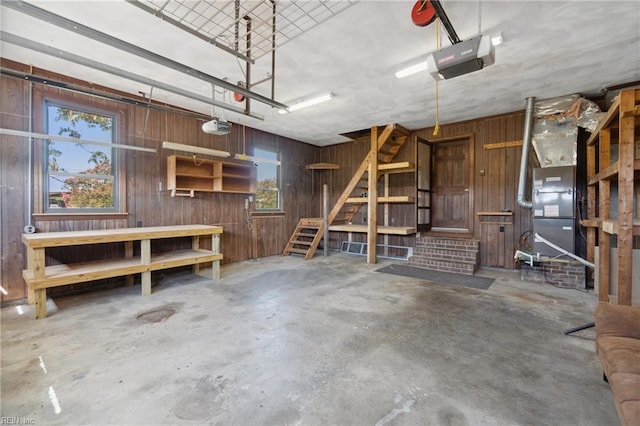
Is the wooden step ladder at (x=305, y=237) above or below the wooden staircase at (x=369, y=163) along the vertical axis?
below

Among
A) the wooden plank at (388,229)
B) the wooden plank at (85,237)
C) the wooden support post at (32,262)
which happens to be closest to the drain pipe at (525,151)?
the wooden plank at (388,229)

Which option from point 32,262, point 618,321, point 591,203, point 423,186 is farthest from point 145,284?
point 591,203

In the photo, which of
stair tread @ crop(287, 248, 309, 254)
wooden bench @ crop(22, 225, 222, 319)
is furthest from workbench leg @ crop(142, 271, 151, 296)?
stair tread @ crop(287, 248, 309, 254)

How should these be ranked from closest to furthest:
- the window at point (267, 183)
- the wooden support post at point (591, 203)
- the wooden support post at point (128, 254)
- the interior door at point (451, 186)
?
1. the wooden support post at point (591, 203)
2. the wooden support post at point (128, 254)
3. the interior door at point (451, 186)
4. the window at point (267, 183)

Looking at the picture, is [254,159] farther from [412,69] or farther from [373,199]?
[412,69]

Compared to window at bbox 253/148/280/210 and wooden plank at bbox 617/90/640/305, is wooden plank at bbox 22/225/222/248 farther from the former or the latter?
wooden plank at bbox 617/90/640/305

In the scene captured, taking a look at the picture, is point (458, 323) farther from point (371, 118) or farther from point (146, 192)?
point (146, 192)

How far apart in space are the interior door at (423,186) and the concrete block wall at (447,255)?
0.46 m

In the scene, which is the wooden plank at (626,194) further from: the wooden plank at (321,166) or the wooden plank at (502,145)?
the wooden plank at (321,166)

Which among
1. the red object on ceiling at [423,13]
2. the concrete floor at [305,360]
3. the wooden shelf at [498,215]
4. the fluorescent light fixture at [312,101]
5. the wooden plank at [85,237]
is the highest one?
the fluorescent light fixture at [312,101]

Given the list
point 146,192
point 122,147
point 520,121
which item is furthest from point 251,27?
point 520,121

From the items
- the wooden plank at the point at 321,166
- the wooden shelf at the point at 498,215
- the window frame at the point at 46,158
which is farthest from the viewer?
the wooden plank at the point at 321,166

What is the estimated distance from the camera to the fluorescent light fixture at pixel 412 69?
3.58 metres

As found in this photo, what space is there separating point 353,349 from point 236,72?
3.77m
